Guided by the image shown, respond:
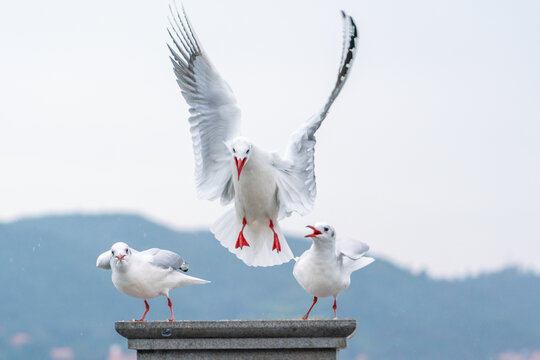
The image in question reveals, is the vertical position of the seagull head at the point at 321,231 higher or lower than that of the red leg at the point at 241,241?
higher

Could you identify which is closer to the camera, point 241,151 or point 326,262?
point 326,262

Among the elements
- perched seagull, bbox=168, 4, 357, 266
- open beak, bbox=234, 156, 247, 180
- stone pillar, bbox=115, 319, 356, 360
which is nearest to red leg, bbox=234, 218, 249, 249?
perched seagull, bbox=168, 4, 357, 266

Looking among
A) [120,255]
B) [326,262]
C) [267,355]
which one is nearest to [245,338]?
[267,355]

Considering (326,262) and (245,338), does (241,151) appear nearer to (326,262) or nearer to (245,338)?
(326,262)

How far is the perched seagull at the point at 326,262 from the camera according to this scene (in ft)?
19.2

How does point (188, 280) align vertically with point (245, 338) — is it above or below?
above

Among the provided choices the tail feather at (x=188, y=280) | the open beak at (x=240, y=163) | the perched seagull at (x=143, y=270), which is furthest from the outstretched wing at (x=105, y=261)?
the open beak at (x=240, y=163)

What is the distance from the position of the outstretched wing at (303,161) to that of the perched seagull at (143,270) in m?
1.22

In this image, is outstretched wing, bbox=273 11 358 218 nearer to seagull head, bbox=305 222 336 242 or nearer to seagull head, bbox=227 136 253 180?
seagull head, bbox=227 136 253 180

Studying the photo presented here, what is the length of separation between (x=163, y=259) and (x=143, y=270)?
0.19m

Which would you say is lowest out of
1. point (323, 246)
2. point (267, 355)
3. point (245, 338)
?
point (267, 355)

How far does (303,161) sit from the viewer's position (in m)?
6.93

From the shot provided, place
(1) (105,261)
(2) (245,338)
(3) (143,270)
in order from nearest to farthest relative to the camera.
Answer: (2) (245,338)
(3) (143,270)
(1) (105,261)

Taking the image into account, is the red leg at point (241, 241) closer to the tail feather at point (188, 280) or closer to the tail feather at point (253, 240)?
the tail feather at point (253, 240)
